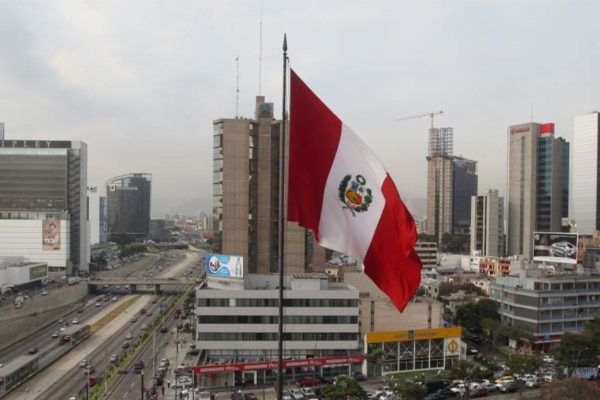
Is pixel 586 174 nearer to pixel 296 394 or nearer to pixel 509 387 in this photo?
pixel 509 387

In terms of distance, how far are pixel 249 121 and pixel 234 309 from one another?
2273cm

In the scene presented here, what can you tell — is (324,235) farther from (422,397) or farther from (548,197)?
(548,197)

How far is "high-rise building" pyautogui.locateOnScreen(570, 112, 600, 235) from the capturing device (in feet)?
315

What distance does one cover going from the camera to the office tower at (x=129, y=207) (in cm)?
18762

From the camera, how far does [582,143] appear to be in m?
97.7

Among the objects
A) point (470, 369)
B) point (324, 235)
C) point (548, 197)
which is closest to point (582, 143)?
point (548, 197)

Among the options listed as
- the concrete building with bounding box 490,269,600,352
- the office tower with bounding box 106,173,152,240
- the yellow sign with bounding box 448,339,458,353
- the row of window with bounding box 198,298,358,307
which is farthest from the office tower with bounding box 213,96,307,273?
the office tower with bounding box 106,173,152,240

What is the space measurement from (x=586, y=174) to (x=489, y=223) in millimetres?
23465

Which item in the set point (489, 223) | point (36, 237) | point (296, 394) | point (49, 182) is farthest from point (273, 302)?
point (49, 182)

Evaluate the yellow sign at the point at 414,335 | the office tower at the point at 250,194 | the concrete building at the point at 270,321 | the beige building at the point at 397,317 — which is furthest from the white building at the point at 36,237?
the yellow sign at the point at 414,335

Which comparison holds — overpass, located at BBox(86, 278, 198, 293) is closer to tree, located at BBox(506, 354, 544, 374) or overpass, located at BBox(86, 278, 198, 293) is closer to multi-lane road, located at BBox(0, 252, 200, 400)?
multi-lane road, located at BBox(0, 252, 200, 400)

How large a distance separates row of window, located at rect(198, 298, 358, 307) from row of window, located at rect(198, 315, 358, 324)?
0.71m

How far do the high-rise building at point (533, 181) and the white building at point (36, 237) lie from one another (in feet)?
238

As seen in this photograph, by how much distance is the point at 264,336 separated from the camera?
110 ft
